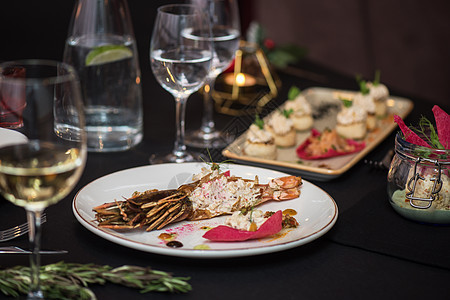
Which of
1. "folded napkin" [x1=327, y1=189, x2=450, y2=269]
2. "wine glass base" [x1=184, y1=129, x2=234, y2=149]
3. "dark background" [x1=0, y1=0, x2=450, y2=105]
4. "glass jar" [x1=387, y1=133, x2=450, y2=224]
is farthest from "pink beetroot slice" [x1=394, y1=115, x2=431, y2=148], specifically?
"dark background" [x1=0, y1=0, x2=450, y2=105]

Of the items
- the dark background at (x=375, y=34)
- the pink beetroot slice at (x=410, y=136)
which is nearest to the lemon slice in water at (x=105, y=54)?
the pink beetroot slice at (x=410, y=136)

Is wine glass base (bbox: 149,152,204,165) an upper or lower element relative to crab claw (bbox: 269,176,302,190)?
lower

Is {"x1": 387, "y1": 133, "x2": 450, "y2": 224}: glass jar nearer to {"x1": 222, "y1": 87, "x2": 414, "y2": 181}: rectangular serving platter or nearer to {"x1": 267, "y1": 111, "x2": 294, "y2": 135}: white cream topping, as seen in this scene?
{"x1": 222, "y1": 87, "x2": 414, "y2": 181}: rectangular serving platter

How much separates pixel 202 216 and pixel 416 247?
39 centimetres

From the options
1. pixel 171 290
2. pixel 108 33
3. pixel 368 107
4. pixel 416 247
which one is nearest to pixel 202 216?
pixel 171 290

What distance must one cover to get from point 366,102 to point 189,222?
89 centimetres

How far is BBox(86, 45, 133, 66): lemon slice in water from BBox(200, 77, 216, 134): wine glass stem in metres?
0.28

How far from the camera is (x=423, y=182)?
1.13m

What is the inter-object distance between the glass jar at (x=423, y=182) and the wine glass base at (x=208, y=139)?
59 cm

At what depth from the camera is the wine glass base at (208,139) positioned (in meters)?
1.65

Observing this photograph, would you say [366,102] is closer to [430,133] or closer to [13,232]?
[430,133]

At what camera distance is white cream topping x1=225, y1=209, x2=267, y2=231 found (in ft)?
3.42

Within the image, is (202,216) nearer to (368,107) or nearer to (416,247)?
(416,247)

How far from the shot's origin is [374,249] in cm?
106
